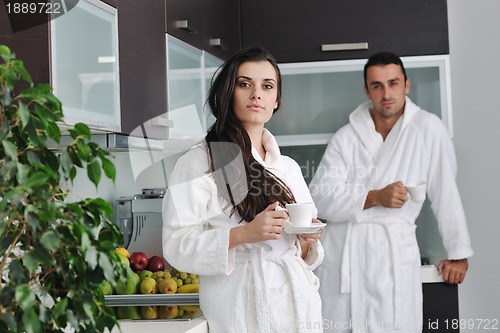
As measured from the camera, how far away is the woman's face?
2.18 m

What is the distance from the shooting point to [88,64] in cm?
207

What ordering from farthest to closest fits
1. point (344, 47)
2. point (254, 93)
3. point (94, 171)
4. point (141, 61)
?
point (344, 47)
point (141, 61)
point (254, 93)
point (94, 171)

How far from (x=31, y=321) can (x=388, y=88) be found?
261 cm

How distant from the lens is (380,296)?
10.7 feet

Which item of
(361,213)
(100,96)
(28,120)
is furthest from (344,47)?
(28,120)

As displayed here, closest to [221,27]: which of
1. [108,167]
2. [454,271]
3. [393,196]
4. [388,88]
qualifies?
[388,88]

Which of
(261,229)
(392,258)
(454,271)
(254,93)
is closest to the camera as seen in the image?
(261,229)

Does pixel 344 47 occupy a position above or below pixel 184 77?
above

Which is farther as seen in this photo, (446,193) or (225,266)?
(446,193)

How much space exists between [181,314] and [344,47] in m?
1.83

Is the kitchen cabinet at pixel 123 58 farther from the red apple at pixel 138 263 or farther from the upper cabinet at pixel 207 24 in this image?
the red apple at pixel 138 263

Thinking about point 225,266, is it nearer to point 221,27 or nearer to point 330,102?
Answer: point 221,27

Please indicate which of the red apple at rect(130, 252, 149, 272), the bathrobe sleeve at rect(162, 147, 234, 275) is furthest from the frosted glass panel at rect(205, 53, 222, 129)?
the bathrobe sleeve at rect(162, 147, 234, 275)

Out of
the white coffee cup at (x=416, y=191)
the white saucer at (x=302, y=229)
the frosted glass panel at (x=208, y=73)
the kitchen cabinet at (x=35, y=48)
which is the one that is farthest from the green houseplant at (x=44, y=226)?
the white coffee cup at (x=416, y=191)
